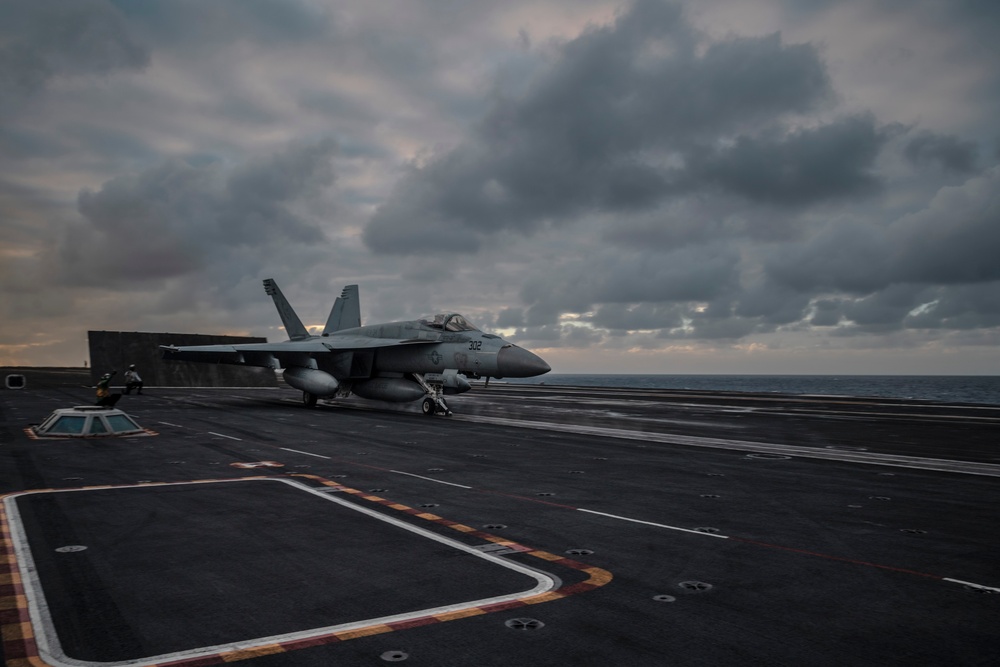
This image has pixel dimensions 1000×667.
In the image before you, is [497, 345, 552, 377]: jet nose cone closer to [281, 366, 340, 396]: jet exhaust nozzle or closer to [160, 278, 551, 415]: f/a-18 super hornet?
[160, 278, 551, 415]: f/a-18 super hornet

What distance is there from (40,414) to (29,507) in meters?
23.4

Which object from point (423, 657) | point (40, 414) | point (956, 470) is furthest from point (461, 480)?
point (40, 414)

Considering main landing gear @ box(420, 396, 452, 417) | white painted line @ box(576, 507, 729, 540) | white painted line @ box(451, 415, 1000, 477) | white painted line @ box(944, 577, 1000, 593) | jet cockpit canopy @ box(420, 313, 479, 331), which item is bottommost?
white painted line @ box(451, 415, 1000, 477)

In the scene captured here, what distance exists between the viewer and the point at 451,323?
3050cm

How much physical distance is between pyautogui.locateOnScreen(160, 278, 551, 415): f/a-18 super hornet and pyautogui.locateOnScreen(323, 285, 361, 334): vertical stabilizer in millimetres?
4696

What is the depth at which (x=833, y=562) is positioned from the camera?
24.8 feet

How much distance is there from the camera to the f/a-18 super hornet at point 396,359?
28609 mm

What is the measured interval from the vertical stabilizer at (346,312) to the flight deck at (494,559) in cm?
2588

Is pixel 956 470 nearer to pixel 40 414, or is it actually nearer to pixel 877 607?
pixel 877 607

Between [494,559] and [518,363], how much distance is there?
781 inches

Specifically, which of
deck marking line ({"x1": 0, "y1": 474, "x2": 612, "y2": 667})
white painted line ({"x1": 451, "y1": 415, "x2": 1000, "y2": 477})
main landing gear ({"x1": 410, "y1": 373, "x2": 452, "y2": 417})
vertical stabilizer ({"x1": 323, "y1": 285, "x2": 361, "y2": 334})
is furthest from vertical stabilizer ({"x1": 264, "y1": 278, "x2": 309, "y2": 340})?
deck marking line ({"x1": 0, "y1": 474, "x2": 612, "y2": 667})

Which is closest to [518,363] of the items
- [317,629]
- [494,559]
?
[494,559]

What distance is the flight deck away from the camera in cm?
518

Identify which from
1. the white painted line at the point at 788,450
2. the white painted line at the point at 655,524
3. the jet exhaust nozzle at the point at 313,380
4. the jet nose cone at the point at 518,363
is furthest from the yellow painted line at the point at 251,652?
the jet exhaust nozzle at the point at 313,380
